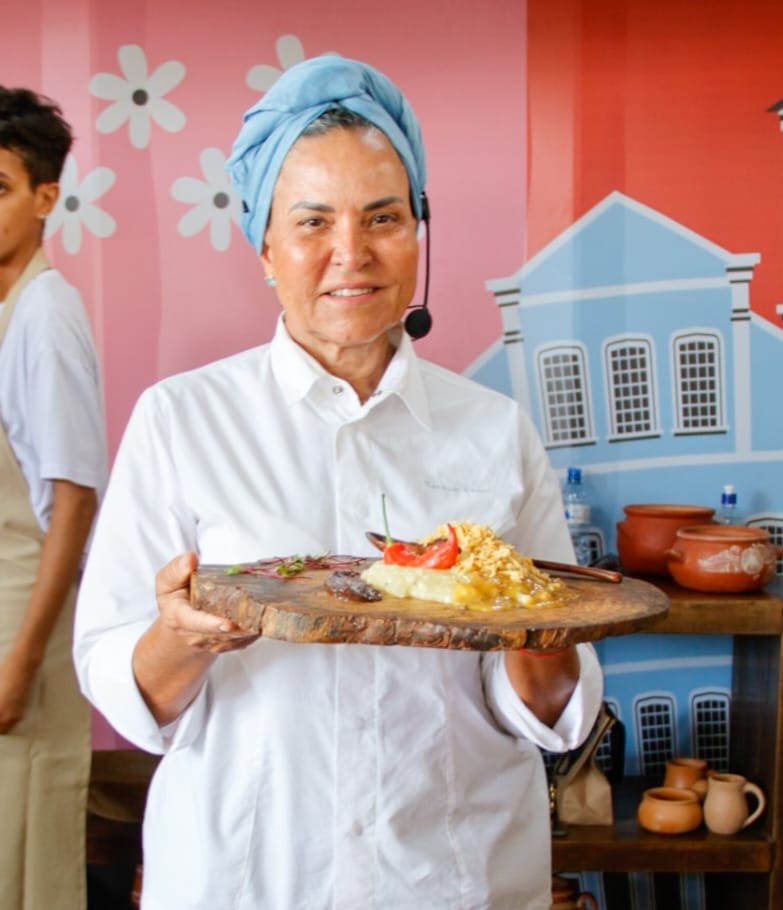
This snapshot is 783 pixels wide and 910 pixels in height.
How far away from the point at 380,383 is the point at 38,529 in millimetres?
1273

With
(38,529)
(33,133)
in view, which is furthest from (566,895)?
(33,133)

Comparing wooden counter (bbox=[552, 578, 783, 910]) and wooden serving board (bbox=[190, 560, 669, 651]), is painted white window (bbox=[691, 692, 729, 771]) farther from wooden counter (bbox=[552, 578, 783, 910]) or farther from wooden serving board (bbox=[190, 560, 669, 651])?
wooden serving board (bbox=[190, 560, 669, 651])

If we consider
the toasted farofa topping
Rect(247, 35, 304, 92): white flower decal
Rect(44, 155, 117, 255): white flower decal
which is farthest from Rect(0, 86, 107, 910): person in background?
the toasted farofa topping

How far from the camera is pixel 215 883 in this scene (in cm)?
153

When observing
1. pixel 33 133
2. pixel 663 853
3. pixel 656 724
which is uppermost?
pixel 33 133

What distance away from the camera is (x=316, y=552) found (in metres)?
1.62

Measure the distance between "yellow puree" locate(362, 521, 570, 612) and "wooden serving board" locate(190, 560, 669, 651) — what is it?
0.08ft

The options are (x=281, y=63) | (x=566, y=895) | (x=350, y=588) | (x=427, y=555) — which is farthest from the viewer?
(x=281, y=63)

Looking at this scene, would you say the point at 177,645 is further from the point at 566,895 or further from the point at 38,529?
the point at 566,895

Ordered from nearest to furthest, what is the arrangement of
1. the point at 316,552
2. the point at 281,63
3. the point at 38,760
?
1. the point at 316,552
2. the point at 38,760
3. the point at 281,63

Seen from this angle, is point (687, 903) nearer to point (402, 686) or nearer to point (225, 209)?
point (402, 686)

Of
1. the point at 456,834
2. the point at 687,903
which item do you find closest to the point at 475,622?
the point at 456,834

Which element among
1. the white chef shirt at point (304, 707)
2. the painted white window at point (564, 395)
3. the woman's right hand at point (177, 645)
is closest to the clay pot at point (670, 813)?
the painted white window at point (564, 395)

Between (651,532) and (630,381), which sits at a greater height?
(630,381)
